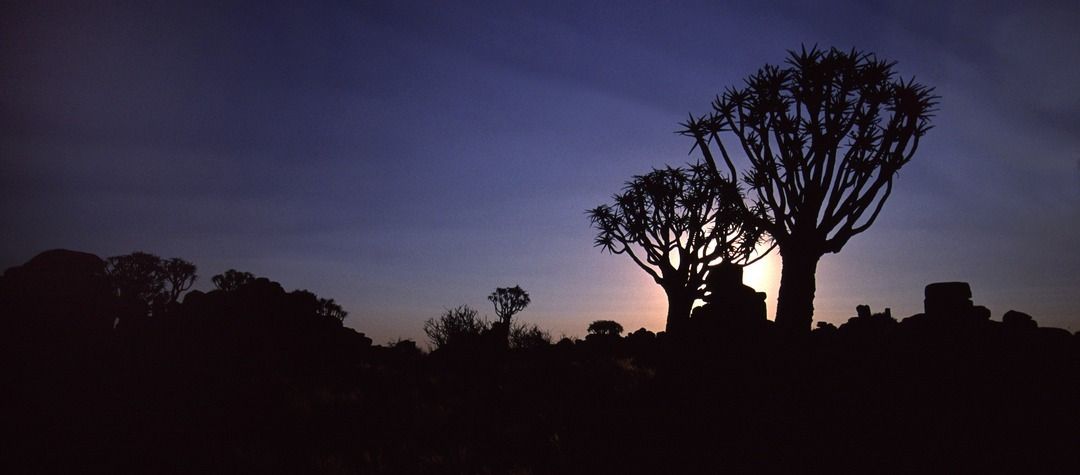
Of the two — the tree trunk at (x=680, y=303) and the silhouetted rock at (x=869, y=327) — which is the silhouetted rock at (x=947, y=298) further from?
the tree trunk at (x=680, y=303)

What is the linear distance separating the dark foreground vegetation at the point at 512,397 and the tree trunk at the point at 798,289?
0.64 metres

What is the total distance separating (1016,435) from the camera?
6.60 meters

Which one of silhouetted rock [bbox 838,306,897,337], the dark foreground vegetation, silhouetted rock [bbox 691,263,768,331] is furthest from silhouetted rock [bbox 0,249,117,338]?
silhouetted rock [bbox 838,306,897,337]

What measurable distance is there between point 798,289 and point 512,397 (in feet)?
23.9

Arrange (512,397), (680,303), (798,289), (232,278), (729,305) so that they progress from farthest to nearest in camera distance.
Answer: (232,278)
(680,303)
(798,289)
(729,305)
(512,397)

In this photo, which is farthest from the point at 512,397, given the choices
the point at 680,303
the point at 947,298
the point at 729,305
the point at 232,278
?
the point at 232,278

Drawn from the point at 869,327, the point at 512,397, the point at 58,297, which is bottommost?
the point at 512,397

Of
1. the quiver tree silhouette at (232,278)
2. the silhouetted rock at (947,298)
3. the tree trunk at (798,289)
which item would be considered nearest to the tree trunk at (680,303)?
the tree trunk at (798,289)

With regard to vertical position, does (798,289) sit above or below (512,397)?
above

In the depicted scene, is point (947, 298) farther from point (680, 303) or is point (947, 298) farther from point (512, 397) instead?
point (512, 397)

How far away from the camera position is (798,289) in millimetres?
12461

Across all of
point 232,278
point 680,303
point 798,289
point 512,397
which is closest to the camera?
point 512,397

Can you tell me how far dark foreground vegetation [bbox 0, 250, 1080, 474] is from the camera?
6.75 meters

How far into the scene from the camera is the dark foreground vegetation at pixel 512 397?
675 cm
